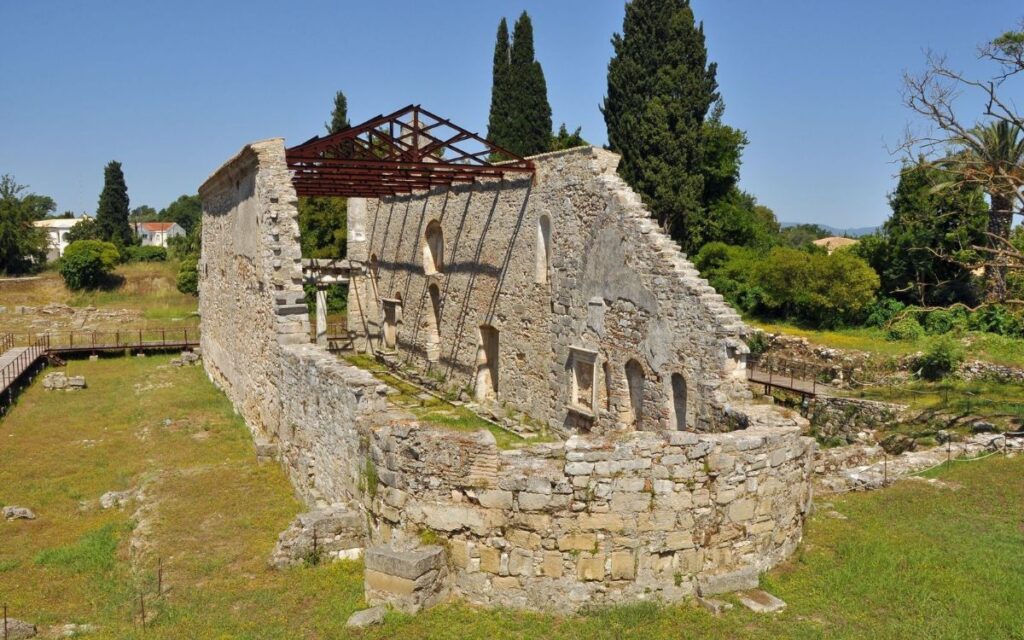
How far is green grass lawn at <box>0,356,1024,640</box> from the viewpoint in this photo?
7.00 m

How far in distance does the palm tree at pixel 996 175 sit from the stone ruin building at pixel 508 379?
6.39 m

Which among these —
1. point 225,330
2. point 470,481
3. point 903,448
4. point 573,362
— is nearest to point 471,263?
point 573,362

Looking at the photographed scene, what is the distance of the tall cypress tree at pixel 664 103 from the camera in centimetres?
3120

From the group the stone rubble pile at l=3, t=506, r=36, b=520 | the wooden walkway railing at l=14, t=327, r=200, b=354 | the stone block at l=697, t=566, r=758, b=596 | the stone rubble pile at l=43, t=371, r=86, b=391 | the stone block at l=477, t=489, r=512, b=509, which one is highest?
the stone block at l=477, t=489, r=512, b=509

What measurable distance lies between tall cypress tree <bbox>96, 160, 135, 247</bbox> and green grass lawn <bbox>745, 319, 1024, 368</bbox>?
1901 inches

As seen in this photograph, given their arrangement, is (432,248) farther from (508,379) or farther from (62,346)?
(62,346)

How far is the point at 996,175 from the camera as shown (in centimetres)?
1459

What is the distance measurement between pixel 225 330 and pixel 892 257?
23745 mm

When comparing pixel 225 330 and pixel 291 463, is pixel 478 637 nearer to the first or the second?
pixel 291 463

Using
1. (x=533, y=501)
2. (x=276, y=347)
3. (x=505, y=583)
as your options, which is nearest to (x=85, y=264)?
(x=276, y=347)

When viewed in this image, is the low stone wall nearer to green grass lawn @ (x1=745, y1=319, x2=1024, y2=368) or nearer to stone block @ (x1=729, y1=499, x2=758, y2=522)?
green grass lawn @ (x1=745, y1=319, x2=1024, y2=368)

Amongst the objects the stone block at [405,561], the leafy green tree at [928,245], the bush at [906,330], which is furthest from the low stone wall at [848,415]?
the stone block at [405,561]

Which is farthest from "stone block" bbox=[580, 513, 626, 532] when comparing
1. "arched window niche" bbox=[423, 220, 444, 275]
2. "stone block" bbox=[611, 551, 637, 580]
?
→ "arched window niche" bbox=[423, 220, 444, 275]

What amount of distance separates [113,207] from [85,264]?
1854 centimetres
